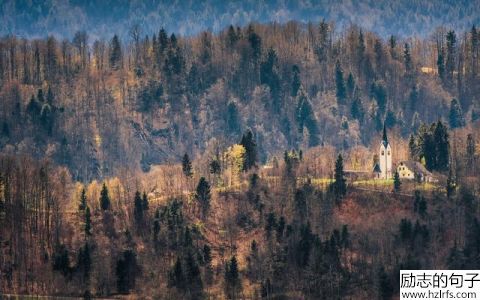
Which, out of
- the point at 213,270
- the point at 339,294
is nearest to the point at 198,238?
the point at 213,270

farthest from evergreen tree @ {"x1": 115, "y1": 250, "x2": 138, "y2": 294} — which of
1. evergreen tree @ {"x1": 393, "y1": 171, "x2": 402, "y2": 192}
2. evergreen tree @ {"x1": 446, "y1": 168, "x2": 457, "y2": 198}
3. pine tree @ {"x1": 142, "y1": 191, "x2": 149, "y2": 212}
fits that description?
evergreen tree @ {"x1": 446, "y1": 168, "x2": 457, "y2": 198}

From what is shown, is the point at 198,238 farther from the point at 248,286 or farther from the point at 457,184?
the point at 457,184

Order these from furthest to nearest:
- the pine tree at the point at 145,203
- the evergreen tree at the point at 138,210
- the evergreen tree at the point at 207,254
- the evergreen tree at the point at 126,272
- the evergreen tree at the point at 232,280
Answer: the pine tree at the point at 145,203, the evergreen tree at the point at 138,210, the evergreen tree at the point at 207,254, the evergreen tree at the point at 126,272, the evergreen tree at the point at 232,280

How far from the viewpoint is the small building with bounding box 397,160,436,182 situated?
197m

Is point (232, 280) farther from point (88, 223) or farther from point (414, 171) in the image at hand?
point (414, 171)

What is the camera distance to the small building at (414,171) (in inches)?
7741

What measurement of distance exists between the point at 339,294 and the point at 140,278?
1846cm

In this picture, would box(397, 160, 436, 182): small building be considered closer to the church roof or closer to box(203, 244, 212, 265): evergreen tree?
the church roof

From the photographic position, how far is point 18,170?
7338 inches

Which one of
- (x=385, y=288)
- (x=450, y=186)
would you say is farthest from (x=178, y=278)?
(x=450, y=186)

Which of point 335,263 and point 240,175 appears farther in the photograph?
point 240,175

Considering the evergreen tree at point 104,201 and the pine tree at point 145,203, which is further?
the evergreen tree at point 104,201

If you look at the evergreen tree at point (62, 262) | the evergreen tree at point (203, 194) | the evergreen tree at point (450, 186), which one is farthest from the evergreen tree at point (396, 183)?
the evergreen tree at point (62, 262)

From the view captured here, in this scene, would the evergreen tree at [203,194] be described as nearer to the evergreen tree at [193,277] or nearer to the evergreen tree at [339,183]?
the evergreen tree at [339,183]
